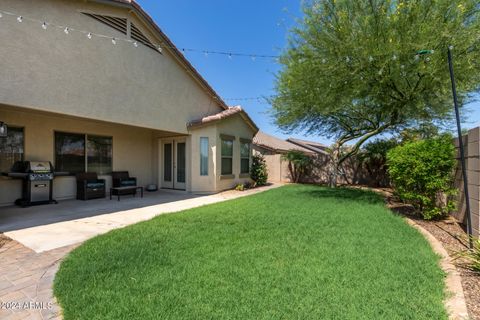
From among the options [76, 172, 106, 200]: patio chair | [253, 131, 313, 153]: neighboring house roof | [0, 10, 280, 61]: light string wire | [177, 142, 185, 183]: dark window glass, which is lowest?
[76, 172, 106, 200]: patio chair

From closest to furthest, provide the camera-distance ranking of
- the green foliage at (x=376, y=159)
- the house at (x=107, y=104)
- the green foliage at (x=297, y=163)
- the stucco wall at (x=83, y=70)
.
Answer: the stucco wall at (x=83, y=70) → the house at (x=107, y=104) → the green foliage at (x=376, y=159) → the green foliage at (x=297, y=163)

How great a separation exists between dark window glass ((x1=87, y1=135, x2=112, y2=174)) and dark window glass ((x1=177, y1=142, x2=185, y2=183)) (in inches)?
109

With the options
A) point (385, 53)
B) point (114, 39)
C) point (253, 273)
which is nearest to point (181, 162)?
point (114, 39)

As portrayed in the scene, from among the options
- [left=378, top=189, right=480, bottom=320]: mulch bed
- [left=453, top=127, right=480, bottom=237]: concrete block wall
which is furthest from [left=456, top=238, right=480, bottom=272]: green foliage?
[left=453, top=127, right=480, bottom=237]: concrete block wall

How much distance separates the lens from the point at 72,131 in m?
9.16

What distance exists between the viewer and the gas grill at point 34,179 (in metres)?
7.55

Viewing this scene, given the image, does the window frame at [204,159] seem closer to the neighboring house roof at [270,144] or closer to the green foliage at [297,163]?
the green foliage at [297,163]

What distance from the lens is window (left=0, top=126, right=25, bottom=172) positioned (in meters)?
7.61

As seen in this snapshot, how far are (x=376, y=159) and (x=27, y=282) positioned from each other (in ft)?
51.2

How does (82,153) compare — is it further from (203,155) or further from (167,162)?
(203,155)

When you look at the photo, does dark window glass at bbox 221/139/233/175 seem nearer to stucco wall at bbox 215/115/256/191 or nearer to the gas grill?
stucco wall at bbox 215/115/256/191

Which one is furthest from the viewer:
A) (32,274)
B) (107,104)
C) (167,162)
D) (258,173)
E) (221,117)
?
(258,173)

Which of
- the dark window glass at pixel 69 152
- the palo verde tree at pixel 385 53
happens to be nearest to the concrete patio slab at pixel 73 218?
the dark window glass at pixel 69 152

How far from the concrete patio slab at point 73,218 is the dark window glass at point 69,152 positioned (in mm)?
1341
